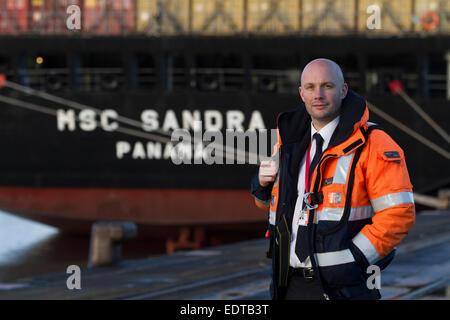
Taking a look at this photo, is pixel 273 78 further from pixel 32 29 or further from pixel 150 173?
pixel 32 29

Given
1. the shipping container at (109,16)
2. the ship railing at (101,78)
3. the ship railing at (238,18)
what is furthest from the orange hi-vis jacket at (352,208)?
the shipping container at (109,16)

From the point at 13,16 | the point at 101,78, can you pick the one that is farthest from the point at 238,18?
the point at 13,16

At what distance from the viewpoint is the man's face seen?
13.0 feet

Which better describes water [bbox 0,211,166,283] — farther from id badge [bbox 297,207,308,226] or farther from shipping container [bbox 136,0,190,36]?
id badge [bbox 297,207,308,226]

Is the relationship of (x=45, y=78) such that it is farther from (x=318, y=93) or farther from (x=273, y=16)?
(x=318, y=93)

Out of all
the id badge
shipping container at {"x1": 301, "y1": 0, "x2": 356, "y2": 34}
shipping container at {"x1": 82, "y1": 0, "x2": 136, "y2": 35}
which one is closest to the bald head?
the id badge

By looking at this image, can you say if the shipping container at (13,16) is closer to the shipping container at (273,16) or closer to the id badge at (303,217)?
the shipping container at (273,16)

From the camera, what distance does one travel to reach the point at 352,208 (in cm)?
390

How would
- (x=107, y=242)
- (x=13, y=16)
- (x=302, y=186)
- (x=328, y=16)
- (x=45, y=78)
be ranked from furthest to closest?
(x=13, y=16)
(x=45, y=78)
(x=328, y=16)
(x=107, y=242)
(x=302, y=186)

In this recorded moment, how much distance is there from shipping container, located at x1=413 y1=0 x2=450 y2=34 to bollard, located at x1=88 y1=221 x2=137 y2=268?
13967mm

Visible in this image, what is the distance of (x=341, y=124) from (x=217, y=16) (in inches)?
848
